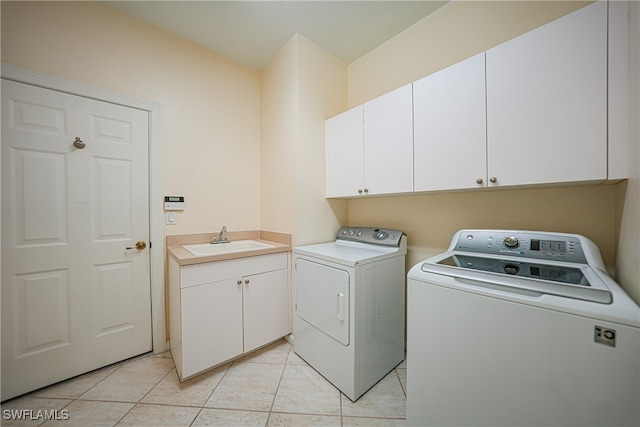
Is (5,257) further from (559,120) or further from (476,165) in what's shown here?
(559,120)

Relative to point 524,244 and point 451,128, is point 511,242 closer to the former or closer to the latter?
point 524,244

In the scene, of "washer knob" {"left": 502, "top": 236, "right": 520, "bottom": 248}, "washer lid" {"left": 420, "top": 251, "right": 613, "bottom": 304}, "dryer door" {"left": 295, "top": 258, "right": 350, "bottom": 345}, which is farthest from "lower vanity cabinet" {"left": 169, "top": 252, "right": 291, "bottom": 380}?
"washer knob" {"left": 502, "top": 236, "right": 520, "bottom": 248}

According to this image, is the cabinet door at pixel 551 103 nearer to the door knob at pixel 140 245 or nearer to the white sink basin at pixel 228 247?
the white sink basin at pixel 228 247

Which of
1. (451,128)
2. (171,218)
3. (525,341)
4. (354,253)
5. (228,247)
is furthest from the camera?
(228,247)

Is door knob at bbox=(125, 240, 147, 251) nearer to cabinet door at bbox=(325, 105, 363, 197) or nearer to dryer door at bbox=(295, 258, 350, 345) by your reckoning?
dryer door at bbox=(295, 258, 350, 345)

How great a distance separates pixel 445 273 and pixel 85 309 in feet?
7.94

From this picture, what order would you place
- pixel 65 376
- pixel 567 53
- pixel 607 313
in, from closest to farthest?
pixel 607 313
pixel 567 53
pixel 65 376

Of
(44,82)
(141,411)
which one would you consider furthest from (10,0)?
(141,411)

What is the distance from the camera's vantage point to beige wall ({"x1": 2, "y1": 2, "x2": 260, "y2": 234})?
1.49 metres

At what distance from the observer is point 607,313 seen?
70 cm

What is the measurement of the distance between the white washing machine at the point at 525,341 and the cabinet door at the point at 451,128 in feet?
1.49

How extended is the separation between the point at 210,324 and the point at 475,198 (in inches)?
83.3

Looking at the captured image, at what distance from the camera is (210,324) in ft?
5.38

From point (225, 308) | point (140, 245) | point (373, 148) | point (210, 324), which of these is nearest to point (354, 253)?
point (373, 148)
